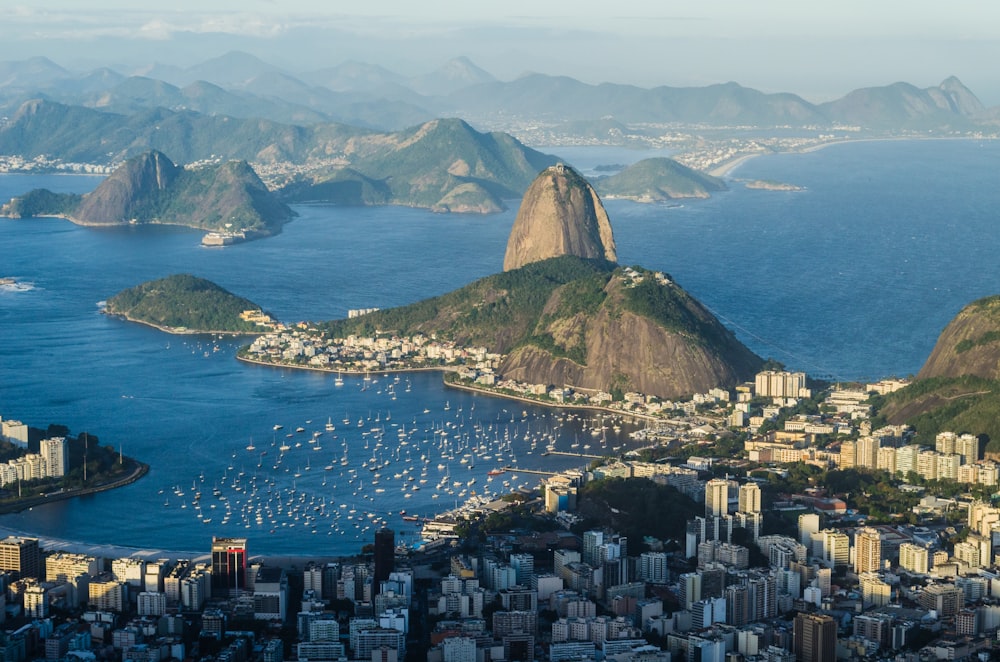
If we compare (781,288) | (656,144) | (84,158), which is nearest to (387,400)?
(781,288)

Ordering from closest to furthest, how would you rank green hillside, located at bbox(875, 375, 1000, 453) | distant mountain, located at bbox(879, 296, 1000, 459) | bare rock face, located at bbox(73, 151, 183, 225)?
green hillside, located at bbox(875, 375, 1000, 453) → distant mountain, located at bbox(879, 296, 1000, 459) → bare rock face, located at bbox(73, 151, 183, 225)

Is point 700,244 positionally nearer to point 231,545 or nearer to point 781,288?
point 781,288

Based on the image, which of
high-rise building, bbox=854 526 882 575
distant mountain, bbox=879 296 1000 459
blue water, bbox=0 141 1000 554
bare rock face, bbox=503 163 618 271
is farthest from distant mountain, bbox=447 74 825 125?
high-rise building, bbox=854 526 882 575

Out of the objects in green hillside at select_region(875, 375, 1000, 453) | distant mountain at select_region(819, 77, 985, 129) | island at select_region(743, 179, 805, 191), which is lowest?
green hillside at select_region(875, 375, 1000, 453)

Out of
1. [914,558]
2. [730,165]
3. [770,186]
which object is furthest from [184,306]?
[730,165]

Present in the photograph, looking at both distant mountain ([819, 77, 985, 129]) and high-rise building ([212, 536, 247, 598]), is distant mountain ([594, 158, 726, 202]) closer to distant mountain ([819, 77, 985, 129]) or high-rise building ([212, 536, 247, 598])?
distant mountain ([819, 77, 985, 129])

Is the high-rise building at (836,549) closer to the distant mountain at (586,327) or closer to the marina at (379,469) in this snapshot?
the marina at (379,469)

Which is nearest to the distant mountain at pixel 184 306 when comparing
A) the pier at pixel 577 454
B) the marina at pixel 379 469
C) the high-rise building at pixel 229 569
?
the marina at pixel 379 469
